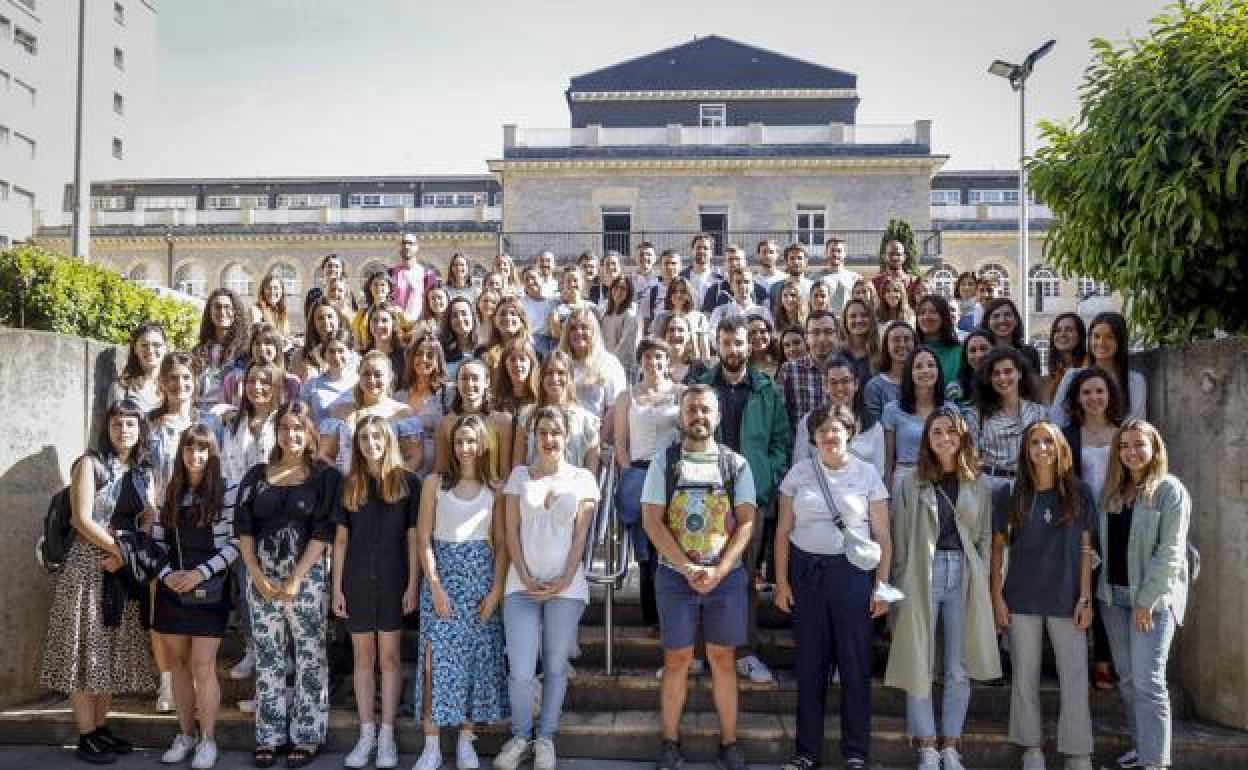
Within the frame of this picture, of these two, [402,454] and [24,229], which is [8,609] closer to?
[402,454]

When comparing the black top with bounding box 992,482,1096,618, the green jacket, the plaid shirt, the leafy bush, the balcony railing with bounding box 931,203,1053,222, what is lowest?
the black top with bounding box 992,482,1096,618

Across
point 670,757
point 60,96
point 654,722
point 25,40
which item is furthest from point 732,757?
point 60,96

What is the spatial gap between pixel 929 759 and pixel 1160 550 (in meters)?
1.66

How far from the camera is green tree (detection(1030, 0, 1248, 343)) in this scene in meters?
5.45

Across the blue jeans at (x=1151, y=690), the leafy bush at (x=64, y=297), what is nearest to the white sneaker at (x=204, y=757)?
the leafy bush at (x=64, y=297)

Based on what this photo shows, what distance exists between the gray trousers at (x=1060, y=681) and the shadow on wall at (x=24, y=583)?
607 cm

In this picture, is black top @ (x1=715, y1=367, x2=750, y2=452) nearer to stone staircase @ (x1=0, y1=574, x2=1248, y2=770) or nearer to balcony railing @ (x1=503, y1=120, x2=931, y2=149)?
stone staircase @ (x1=0, y1=574, x2=1248, y2=770)

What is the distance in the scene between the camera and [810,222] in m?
33.1

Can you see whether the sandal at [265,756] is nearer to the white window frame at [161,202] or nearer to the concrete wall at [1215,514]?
the concrete wall at [1215,514]

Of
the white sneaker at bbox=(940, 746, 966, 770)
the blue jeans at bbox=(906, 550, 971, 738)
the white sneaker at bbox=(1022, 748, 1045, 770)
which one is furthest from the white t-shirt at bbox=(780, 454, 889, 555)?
the white sneaker at bbox=(1022, 748, 1045, 770)

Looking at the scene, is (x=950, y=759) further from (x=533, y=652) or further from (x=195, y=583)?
(x=195, y=583)

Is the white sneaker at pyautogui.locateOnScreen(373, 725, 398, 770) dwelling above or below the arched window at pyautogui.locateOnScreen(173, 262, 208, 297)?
below

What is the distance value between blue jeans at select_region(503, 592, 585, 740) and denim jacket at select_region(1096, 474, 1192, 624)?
3.02 m

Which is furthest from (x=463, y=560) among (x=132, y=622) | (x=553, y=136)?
(x=553, y=136)
